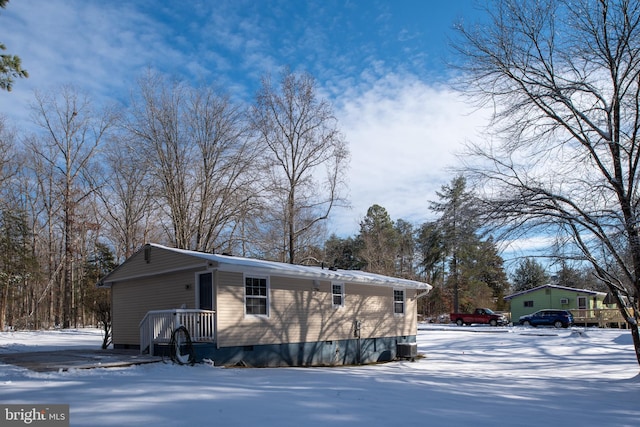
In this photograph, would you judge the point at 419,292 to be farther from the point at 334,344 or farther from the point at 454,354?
the point at 334,344

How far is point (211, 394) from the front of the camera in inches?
289

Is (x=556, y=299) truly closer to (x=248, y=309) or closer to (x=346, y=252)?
(x=346, y=252)

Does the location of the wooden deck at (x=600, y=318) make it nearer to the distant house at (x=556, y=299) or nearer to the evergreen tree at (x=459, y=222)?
the distant house at (x=556, y=299)

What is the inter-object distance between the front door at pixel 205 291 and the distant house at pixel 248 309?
3 cm

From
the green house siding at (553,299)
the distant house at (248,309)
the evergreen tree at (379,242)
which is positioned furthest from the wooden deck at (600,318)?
the distant house at (248,309)

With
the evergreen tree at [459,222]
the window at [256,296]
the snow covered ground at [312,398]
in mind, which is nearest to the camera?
the snow covered ground at [312,398]

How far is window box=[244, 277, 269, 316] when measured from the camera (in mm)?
13703

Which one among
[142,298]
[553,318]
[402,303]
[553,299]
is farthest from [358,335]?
[553,299]

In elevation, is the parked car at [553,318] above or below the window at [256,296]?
below

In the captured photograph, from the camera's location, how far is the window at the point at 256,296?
13703 mm

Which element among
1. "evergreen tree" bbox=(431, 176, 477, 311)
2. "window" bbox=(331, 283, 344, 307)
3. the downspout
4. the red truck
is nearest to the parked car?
the red truck

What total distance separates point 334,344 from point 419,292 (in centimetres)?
667

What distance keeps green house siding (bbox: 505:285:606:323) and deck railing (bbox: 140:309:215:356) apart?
115 feet

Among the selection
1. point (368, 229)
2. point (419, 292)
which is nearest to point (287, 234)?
point (419, 292)
